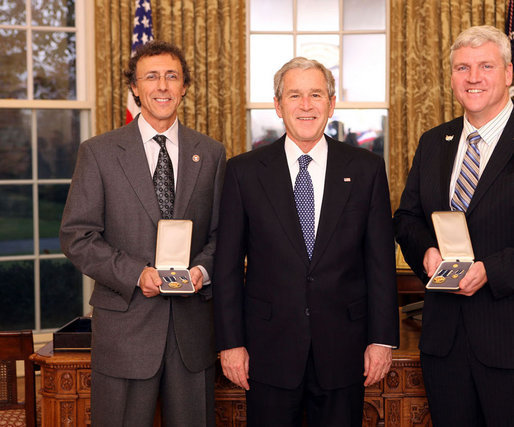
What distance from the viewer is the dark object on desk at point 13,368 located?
2289mm

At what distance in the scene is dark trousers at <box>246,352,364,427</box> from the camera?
6.91ft

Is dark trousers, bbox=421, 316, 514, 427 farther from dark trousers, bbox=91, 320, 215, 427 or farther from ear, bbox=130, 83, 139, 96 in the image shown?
ear, bbox=130, 83, 139, 96

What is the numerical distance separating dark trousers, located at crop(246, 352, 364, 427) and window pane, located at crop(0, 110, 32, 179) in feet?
11.4

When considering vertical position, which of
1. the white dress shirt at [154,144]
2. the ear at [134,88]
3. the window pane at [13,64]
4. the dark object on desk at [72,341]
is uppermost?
the window pane at [13,64]

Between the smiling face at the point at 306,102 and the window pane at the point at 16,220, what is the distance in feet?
11.1

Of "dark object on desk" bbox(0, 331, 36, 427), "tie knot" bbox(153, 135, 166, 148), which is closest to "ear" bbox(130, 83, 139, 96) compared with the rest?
"tie knot" bbox(153, 135, 166, 148)

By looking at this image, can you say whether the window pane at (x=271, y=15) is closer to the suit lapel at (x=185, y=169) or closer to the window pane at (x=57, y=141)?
the window pane at (x=57, y=141)

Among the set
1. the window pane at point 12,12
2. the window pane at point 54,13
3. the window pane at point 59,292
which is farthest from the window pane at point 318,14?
the window pane at point 59,292

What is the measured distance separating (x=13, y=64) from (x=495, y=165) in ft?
13.0

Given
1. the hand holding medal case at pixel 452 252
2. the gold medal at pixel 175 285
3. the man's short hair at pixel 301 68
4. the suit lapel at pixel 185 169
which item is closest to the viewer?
the hand holding medal case at pixel 452 252

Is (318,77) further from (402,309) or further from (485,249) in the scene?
(402,309)

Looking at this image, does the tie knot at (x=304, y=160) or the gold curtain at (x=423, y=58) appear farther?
the gold curtain at (x=423, y=58)

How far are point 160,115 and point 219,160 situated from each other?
28 cm

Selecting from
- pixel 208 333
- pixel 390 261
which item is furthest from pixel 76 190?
pixel 390 261
